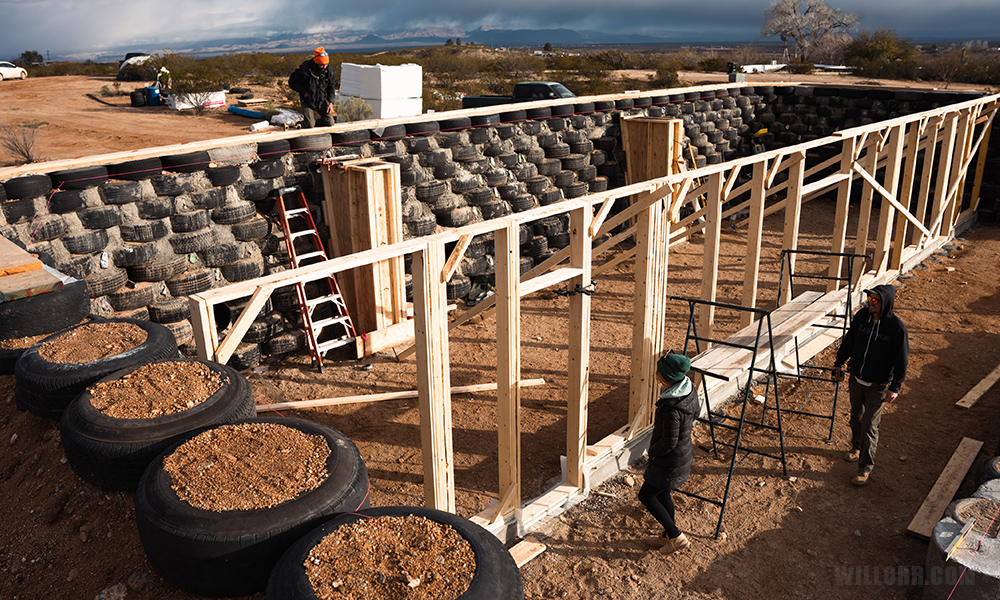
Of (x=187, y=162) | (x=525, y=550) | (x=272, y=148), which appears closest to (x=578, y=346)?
(x=525, y=550)

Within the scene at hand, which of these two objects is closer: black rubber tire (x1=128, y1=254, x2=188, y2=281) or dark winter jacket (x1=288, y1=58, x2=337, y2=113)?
black rubber tire (x1=128, y1=254, x2=188, y2=281)

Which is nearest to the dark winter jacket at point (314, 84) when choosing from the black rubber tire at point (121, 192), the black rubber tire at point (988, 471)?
the black rubber tire at point (121, 192)

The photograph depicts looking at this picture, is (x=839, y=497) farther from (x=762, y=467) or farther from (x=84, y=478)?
(x=84, y=478)

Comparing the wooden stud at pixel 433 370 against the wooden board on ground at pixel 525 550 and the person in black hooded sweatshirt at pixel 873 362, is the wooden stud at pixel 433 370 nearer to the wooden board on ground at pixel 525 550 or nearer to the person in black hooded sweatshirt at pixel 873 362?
the wooden board on ground at pixel 525 550

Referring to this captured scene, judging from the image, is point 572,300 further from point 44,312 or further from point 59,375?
point 44,312

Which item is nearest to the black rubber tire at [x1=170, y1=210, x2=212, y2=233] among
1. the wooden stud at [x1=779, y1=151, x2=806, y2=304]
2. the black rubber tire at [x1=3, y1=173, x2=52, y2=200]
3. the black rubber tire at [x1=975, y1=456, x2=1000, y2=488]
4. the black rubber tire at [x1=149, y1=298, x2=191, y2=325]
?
the black rubber tire at [x1=149, y1=298, x2=191, y2=325]

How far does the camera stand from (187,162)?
7.48 meters

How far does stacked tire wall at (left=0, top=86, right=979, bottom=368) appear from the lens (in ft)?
22.2

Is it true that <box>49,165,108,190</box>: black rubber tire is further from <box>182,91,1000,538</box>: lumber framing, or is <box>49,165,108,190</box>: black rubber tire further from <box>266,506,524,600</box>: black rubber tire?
<box>266,506,524,600</box>: black rubber tire

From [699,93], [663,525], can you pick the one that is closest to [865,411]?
[663,525]

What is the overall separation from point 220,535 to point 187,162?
5.49 m

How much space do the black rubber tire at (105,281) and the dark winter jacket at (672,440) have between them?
5.48 metres

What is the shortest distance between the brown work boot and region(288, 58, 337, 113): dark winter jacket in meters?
7.93

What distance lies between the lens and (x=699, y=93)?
13641mm
